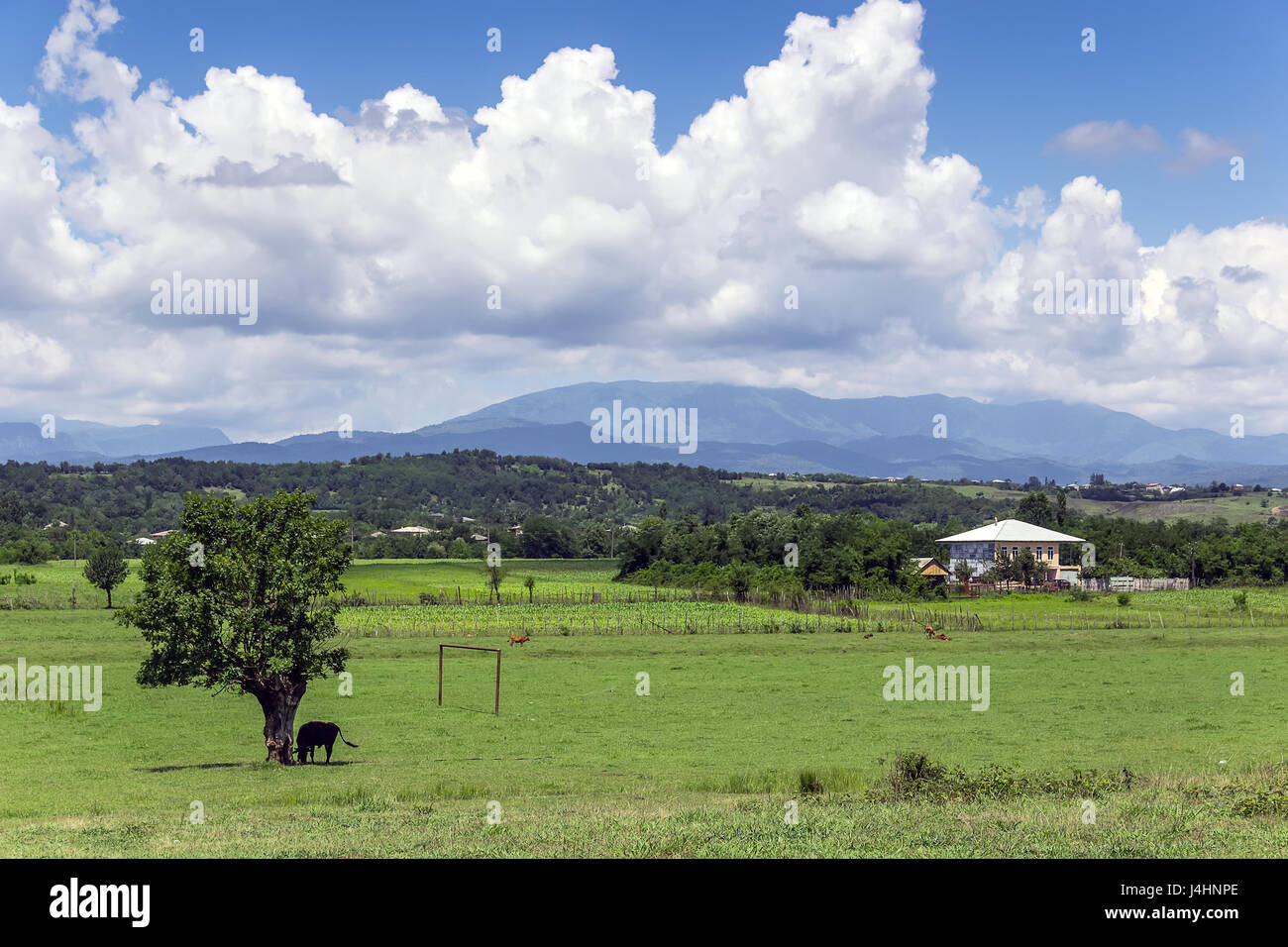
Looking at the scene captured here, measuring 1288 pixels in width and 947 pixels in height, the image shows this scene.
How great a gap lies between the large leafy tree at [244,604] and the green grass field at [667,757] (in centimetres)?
242

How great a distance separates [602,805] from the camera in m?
18.9

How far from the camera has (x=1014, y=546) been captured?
133125 millimetres

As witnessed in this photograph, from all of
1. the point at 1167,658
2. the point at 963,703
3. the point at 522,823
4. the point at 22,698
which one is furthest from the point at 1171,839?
the point at 1167,658

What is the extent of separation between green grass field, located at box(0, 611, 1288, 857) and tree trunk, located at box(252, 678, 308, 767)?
0.84m

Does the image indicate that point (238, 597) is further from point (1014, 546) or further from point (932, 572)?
point (1014, 546)

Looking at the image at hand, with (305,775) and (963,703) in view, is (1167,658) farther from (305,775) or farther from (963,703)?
(305,775)

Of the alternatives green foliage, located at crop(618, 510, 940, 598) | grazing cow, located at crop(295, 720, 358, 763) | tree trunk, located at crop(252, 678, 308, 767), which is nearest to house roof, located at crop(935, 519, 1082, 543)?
green foliage, located at crop(618, 510, 940, 598)

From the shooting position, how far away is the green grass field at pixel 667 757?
14359 mm

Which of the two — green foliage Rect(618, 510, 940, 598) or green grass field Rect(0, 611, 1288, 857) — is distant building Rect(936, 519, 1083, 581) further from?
green grass field Rect(0, 611, 1288, 857)

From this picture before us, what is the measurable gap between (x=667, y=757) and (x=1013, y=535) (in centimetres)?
11361

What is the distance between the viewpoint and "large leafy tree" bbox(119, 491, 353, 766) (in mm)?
28469

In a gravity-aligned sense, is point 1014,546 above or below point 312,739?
above

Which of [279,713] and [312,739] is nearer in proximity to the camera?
[312,739]

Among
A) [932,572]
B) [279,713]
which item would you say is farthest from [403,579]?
[279,713]
